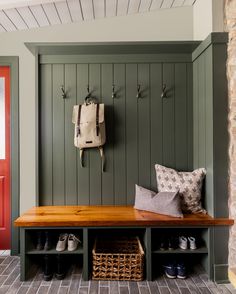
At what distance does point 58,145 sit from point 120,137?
66cm

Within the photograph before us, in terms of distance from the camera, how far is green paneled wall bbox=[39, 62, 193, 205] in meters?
2.73

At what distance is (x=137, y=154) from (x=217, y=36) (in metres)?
1.33

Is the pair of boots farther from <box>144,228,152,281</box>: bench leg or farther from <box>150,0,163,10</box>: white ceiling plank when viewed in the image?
<box>150,0,163,10</box>: white ceiling plank

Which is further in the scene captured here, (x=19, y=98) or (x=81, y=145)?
(x=19, y=98)

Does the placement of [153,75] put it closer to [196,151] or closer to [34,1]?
[196,151]

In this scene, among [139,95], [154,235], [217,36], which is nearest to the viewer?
[217,36]

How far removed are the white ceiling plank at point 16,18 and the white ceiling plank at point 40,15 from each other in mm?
156

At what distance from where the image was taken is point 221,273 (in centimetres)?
227

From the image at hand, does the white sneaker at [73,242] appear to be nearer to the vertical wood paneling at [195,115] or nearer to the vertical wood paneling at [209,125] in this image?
the vertical wood paneling at [209,125]

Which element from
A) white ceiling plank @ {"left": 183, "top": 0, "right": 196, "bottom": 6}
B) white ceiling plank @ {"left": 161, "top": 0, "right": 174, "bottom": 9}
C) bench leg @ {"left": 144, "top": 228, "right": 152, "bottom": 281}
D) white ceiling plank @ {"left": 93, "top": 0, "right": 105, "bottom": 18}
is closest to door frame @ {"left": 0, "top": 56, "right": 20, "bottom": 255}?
white ceiling plank @ {"left": 93, "top": 0, "right": 105, "bottom": 18}

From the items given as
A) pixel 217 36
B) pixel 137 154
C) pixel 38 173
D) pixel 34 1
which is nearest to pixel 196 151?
pixel 137 154

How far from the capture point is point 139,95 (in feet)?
8.96

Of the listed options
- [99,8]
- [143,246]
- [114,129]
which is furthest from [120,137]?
[99,8]

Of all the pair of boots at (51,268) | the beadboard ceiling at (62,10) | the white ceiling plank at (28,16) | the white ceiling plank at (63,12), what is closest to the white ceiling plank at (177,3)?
the beadboard ceiling at (62,10)
